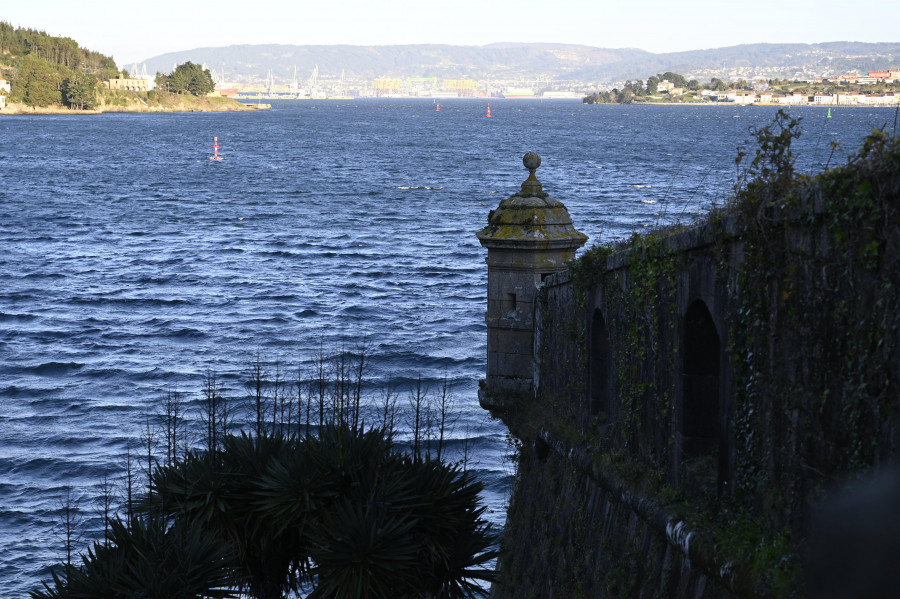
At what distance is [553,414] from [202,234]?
5186 centimetres

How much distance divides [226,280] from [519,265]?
3483 centimetres

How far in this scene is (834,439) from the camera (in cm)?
652

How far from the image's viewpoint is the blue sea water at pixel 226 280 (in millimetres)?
25703

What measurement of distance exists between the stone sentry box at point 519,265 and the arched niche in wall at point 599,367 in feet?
8.96

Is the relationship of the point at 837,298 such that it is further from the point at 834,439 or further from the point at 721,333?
the point at 721,333

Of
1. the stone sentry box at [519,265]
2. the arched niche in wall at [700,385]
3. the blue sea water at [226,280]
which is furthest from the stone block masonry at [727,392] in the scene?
the stone sentry box at [519,265]

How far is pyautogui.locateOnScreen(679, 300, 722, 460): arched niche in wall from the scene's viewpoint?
885cm

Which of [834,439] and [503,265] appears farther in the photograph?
[503,265]

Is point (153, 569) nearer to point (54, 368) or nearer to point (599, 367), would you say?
point (599, 367)

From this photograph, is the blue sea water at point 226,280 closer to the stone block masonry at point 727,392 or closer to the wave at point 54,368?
the wave at point 54,368

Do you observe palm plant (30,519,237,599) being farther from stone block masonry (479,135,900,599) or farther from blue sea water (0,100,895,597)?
blue sea water (0,100,895,597)

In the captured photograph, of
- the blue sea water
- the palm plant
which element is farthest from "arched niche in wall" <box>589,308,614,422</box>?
the palm plant

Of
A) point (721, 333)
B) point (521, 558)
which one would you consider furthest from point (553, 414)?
point (721, 333)

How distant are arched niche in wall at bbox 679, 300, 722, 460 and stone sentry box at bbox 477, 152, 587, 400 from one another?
5720mm
